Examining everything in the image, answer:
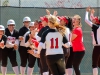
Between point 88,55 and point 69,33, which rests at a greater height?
point 69,33

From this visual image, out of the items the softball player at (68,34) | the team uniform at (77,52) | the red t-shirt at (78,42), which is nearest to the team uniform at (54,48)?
the softball player at (68,34)

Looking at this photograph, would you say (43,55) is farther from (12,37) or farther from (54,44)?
(12,37)

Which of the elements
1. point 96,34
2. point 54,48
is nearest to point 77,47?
point 96,34

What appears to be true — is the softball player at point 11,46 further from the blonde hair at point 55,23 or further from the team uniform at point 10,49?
the blonde hair at point 55,23

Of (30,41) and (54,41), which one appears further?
(30,41)

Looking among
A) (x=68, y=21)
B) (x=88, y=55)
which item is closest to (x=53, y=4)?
(x=88, y=55)

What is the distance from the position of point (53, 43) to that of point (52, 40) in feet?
0.25

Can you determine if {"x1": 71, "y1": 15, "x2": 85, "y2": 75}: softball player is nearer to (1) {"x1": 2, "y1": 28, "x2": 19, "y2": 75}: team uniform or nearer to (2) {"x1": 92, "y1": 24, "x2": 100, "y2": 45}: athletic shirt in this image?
(2) {"x1": 92, "y1": 24, "x2": 100, "y2": 45}: athletic shirt

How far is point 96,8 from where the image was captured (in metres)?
16.1

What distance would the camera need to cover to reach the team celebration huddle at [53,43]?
36.1 ft

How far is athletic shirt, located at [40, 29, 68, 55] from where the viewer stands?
36.0ft

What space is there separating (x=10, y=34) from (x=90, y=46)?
3247mm

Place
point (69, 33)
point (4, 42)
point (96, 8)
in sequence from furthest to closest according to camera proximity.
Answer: point (96, 8)
point (4, 42)
point (69, 33)

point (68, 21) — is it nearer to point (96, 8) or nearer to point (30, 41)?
point (30, 41)
